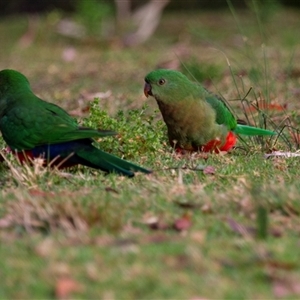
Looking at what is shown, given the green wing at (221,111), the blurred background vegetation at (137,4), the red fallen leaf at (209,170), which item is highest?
the green wing at (221,111)

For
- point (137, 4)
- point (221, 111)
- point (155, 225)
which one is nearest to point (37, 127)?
point (221, 111)

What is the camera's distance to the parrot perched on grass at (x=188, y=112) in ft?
17.5

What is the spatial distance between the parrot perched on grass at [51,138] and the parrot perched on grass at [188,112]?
792 millimetres

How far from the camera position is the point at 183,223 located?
11.5 feet

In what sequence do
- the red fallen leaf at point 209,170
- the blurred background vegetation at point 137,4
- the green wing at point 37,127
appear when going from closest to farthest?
the green wing at point 37,127 < the red fallen leaf at point 209,170 < the blurred background vegetation at point 137,4

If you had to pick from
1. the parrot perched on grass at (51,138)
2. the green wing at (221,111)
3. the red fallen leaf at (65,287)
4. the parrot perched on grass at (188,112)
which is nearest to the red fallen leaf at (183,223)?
the red fallen leaf at (65,287)

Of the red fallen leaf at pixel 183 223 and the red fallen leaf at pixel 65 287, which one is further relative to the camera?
the red fallen leaf at pixel 183 223

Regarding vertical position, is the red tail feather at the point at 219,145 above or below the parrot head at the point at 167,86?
below

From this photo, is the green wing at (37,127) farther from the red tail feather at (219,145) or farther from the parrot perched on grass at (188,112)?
the red tail feather at (219,145)

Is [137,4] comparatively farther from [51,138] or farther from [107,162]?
[107,162]

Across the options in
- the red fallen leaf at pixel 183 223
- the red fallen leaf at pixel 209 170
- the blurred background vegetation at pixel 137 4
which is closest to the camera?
the red fallen leaf at pixel 183 223

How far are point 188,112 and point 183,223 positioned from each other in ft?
6.24

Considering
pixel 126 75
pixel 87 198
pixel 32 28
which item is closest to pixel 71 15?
pixel 32 28

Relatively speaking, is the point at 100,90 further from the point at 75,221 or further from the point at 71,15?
the point at 71,15
